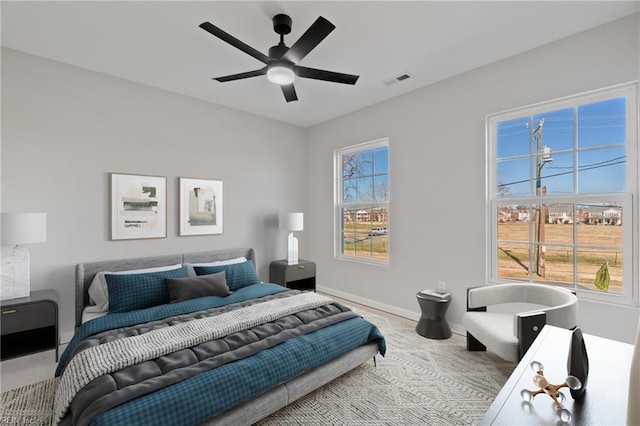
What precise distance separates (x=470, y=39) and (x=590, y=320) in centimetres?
265

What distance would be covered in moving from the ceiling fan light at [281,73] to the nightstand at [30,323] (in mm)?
2785

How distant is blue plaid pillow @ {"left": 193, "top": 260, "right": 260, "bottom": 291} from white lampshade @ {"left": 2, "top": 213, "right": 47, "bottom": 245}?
1.45 meters

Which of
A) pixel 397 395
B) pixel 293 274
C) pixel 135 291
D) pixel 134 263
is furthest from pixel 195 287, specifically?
pixel 397 395

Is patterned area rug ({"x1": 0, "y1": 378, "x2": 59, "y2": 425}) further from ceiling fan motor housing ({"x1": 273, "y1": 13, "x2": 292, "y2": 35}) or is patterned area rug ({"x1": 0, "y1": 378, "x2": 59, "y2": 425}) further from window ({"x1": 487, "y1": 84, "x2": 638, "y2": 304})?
window ({"x1": 487, "y1": 84, "x2": 638, "y2": 304})

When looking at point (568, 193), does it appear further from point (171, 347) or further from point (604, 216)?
point (171, 347)

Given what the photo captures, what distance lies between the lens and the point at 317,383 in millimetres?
2125

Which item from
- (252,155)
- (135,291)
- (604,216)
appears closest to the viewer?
(604,216)

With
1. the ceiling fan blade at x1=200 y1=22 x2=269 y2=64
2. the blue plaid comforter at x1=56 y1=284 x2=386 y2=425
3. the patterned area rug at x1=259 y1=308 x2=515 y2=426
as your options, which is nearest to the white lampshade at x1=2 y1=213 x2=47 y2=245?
the blue plaid comforter at x1=56 y1=284 x2=386 y2=425

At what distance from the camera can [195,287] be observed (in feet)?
9.84

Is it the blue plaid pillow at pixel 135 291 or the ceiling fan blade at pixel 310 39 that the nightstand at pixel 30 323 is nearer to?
the blue plaid pillow at pixel 135 291

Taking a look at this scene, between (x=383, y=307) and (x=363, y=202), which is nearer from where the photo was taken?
(x=383, y=307)

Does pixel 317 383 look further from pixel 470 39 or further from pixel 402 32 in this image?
pixel 470 39

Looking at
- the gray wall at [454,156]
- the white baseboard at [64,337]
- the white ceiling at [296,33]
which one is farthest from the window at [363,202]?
the white baseboard at [64,337]

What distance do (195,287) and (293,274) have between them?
1618 mm
